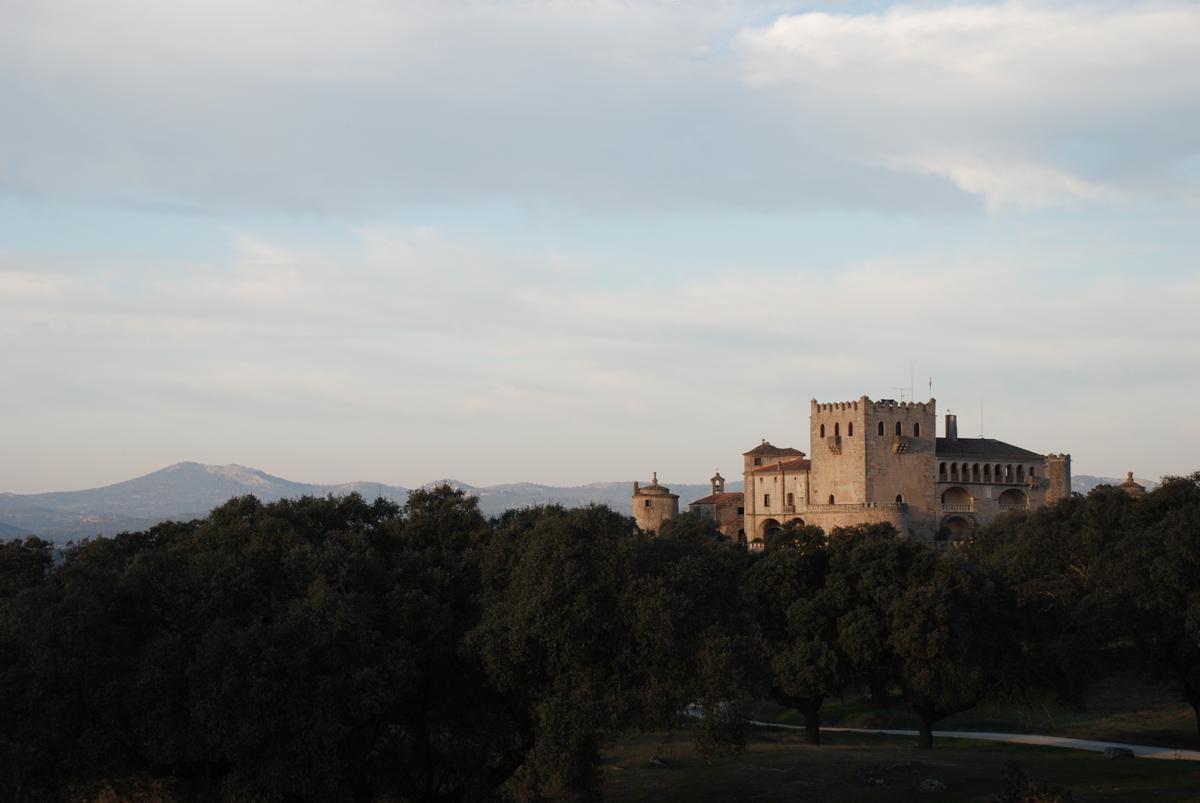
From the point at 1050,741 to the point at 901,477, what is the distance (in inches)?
2503

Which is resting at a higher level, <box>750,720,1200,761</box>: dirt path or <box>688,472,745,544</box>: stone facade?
<box>688,472,745,544</box>: stone facade

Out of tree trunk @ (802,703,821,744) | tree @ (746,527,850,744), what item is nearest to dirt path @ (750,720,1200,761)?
tree @ (746,527,850,744)

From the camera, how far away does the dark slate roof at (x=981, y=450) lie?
11431 centimetres

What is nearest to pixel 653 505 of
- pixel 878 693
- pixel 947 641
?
pixel 878 693

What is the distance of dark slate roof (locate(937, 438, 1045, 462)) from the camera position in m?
114

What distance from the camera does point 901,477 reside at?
366ft

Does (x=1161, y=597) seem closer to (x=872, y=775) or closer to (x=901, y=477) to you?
(x=872, y=775)

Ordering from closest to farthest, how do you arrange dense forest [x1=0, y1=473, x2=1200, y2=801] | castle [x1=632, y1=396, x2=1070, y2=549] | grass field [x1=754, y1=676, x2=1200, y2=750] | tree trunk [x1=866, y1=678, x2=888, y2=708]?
dense forest [x1=0, y1=473, x2=1200, y2=801], grass field [x1=754, y1=676, x2=1200, y2=750], tree trunk [x1=866, y1=678, x2=888, y2=708], castle [x1=632, y1=396, x2=1070, y2=549]

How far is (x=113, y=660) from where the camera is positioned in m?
30.7

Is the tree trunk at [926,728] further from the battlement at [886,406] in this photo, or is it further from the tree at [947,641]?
the battlement at [886,406]

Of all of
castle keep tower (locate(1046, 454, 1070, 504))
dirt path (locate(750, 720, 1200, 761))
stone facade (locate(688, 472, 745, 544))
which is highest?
castle keep tower (locate(1046, 454, 1070, 504))

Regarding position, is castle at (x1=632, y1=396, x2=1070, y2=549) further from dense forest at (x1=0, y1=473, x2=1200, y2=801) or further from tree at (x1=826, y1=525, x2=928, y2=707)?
dense forest at (x1=0, y1=473, x2=1200, y2=801)

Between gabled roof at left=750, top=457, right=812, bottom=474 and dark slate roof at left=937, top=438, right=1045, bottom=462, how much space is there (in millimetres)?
11037

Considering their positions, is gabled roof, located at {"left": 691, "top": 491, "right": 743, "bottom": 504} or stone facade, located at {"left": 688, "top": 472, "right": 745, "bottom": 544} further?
gabled roof, located at {"left": 691, "top": 491, "right": 743, "bottom": 504}
